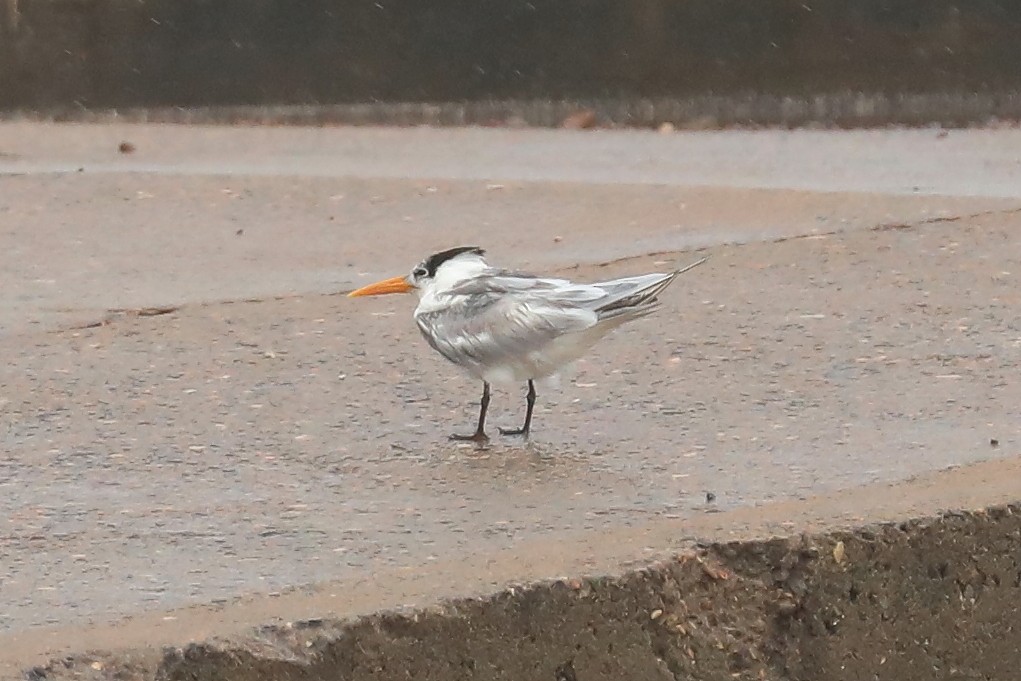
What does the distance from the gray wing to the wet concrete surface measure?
22cm

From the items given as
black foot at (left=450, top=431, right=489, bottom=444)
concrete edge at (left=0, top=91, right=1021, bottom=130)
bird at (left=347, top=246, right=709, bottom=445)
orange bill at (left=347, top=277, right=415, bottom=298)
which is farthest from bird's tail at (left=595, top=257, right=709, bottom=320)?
concrete edge at (left=0, top=91, right=1021, bottom=130)

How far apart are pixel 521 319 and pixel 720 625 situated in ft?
3.80

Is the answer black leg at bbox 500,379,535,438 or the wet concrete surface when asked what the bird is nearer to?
black leg at bbox 500,379,535,438

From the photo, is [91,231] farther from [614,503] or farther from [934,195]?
[614,503]

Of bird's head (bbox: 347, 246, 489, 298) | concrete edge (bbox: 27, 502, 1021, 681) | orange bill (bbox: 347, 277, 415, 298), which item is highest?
bird's head (bbox: 347, 246, 489, 298)

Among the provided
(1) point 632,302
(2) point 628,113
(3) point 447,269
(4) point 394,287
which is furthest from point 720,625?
(2) point 628,113

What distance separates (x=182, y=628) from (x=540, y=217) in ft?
14.8

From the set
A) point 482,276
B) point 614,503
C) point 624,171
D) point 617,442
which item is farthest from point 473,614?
point 624,171

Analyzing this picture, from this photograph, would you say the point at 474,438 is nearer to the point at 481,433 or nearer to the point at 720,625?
the point at 481,433

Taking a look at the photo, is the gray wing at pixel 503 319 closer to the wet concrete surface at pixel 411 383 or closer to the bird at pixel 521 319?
the bird at pixel 521 319

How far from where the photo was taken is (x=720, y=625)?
3301mm

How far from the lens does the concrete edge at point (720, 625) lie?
2941 millimetres

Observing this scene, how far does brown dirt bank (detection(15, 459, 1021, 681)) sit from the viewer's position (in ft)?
9.68

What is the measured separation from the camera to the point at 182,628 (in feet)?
→ 9.77
